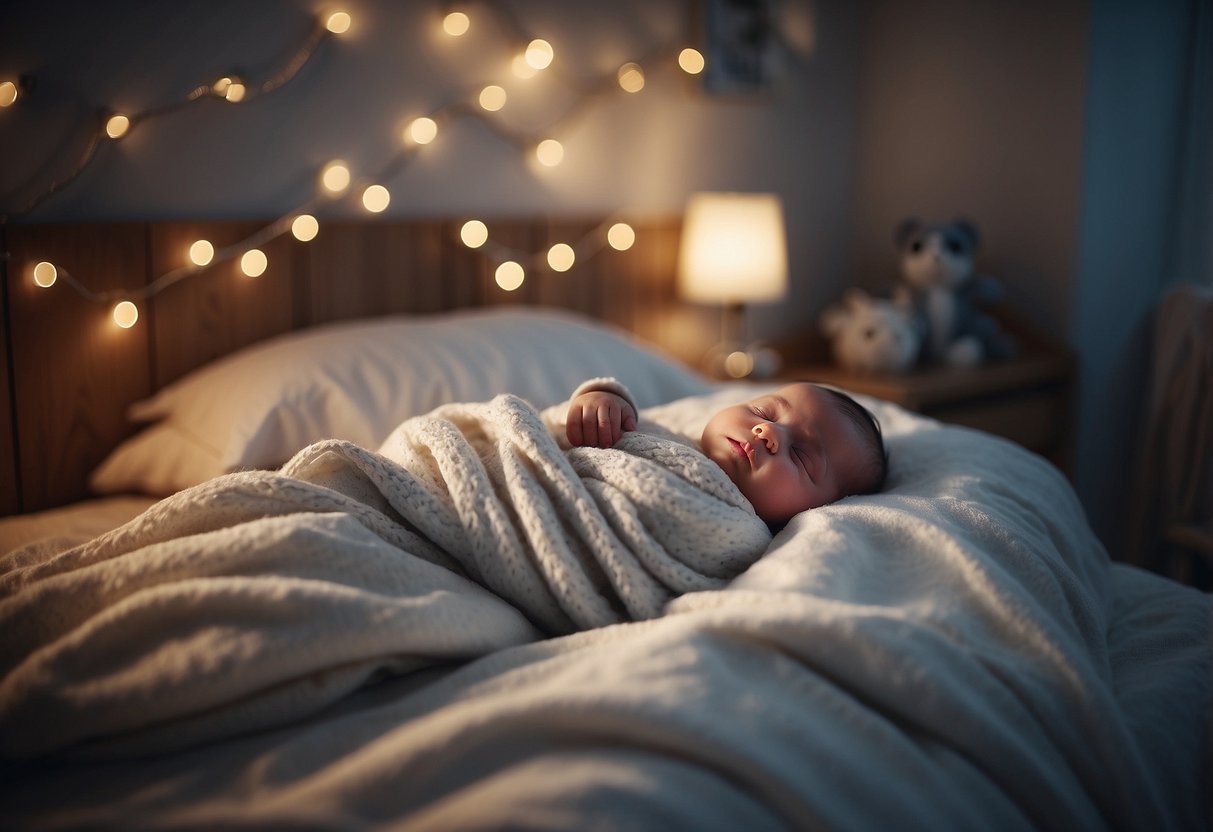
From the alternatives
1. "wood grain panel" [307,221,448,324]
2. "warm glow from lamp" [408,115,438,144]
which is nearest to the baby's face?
"wood grain panel" [307,221,448,324]

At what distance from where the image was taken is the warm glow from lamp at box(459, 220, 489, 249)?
2.21 m

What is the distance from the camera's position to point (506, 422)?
1.16 m

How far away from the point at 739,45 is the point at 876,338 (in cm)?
92

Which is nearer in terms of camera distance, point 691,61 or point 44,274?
point 44,274

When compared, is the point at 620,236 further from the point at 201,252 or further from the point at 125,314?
the point at 125,314

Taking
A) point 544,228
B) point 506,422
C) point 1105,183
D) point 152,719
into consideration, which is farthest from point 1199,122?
point 152,719

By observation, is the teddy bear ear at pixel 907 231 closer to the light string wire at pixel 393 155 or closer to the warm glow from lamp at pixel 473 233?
the light string wire at pixel 393 155

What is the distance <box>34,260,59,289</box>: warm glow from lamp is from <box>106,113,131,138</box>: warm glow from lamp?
250 mm

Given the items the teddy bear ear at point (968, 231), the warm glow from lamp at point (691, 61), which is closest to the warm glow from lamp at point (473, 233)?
the warm glow from lamp at point (691, 61)

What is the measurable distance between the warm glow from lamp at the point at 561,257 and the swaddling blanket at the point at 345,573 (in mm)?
1195

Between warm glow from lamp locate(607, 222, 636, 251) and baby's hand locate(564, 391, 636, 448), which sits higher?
warm glow from lamp locate(607, 222, 636, 251)

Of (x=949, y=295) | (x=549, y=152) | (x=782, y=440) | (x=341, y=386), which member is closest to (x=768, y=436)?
(x=782, y=440)

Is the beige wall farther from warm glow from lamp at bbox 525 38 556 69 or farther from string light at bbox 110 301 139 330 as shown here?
string light at bbox 110 301 139 330

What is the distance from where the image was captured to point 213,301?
6.05 ft
